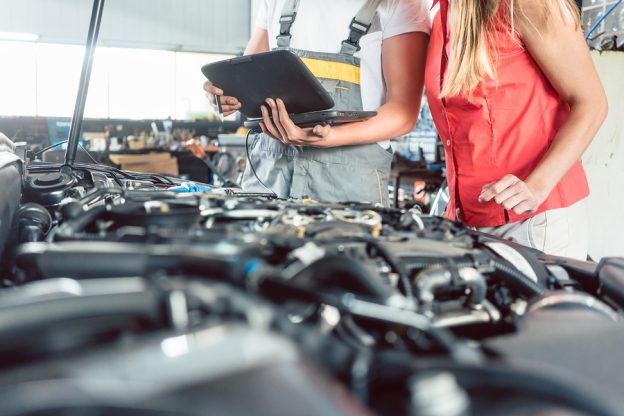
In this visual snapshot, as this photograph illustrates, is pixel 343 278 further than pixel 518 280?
No

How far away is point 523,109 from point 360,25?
0.41 metres

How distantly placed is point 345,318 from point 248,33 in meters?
10.4

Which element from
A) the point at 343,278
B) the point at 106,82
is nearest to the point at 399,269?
the point at 343,278

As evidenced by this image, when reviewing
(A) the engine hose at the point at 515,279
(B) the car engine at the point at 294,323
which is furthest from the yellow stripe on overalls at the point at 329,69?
(A) the engine hose at the point at 515,279

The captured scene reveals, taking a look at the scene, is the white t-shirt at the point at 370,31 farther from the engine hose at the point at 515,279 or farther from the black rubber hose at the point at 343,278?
the black rubber hose at the point at 343,278

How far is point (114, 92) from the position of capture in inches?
372

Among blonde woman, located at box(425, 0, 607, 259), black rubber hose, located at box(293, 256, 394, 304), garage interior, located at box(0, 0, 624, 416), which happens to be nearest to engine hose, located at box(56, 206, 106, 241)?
garage interior, located at box(0, 0, 624, 416)

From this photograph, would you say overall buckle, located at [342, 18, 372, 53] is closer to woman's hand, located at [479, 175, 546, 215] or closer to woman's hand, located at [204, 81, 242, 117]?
woman's hand, located at [204, 81, 242, 117]

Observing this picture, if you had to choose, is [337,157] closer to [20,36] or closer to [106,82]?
[106,82]

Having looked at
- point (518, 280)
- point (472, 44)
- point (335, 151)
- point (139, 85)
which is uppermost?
point (139, 85)

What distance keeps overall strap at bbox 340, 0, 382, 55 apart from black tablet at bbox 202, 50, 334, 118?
9.2 inches

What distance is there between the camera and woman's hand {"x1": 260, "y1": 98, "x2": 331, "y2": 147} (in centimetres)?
113

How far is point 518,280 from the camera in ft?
1.89

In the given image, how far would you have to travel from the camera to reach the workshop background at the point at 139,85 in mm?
5762
